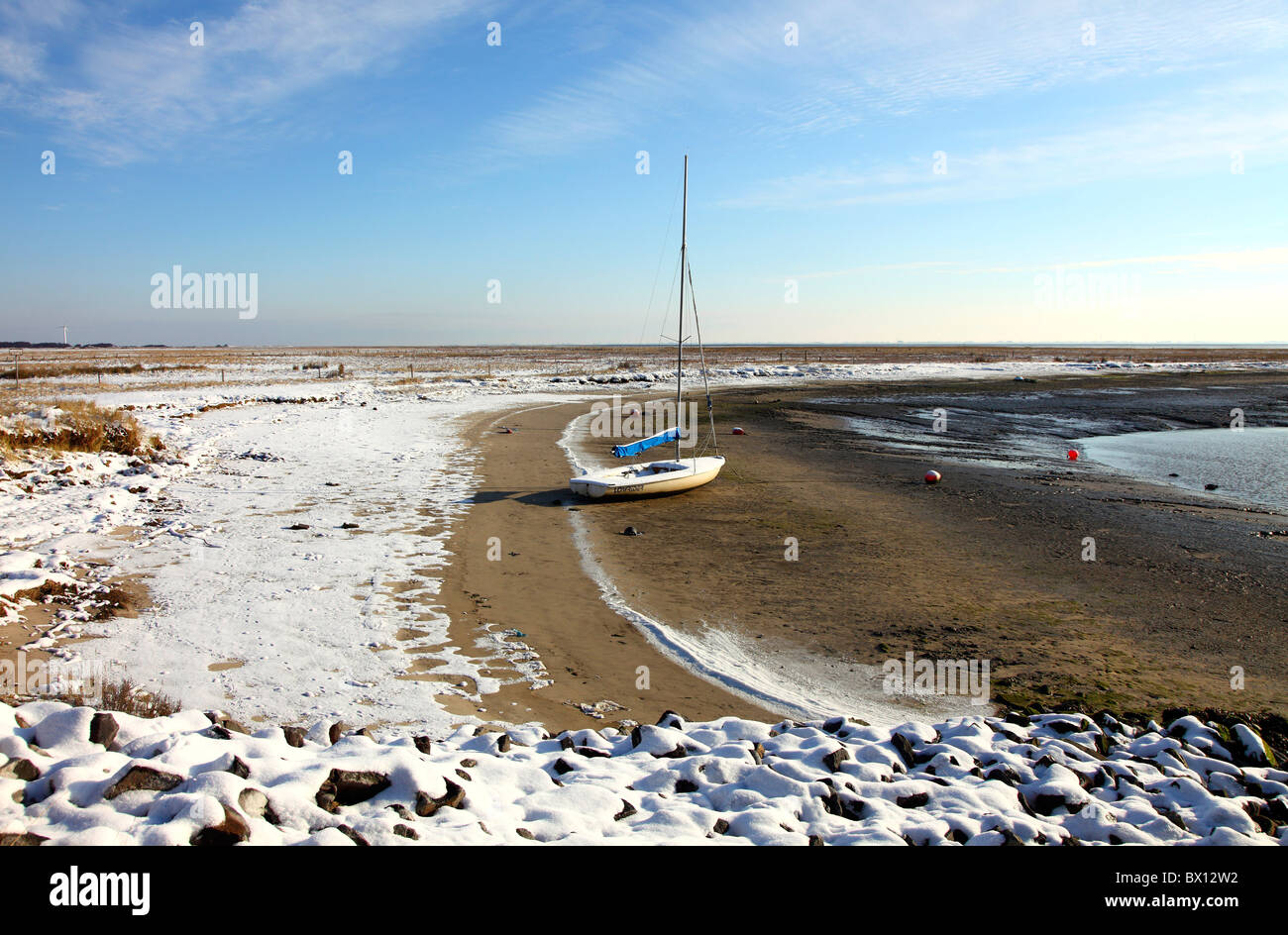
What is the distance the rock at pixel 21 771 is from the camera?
15.7 ft

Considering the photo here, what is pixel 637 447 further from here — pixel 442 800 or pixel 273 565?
pixel 442 800

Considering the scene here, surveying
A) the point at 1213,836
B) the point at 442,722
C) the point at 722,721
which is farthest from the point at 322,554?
the point at 1213,836

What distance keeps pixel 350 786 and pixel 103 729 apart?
5.98 feet

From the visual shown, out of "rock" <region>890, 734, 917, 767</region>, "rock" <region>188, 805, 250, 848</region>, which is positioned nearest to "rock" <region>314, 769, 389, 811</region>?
"rock" <region>188, 805, 250, 848</region>

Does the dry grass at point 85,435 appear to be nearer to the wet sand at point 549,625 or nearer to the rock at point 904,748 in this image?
the wet sand at point 549,625

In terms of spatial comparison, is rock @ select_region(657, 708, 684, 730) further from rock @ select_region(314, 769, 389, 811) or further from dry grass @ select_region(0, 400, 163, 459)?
dry grass @ select_region(0, 400, 163, 459)

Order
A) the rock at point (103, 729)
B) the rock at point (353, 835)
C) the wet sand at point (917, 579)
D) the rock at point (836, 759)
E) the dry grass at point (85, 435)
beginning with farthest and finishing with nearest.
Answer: the dry grass at point (85, 435), the wet sand at point (917, 579), the rock at point (836, 759), the rock at point (103, 729), the rock at point (353, 835)

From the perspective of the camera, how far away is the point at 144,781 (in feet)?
16.0

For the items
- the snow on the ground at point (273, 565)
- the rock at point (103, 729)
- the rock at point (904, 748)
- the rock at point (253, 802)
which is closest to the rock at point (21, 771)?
the rock at point (103, 729)

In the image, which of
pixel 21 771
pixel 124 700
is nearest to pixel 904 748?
pixel 21 771

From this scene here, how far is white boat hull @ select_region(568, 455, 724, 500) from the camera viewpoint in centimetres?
1752

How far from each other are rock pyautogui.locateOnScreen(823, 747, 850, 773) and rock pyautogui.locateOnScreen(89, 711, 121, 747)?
17.6ft

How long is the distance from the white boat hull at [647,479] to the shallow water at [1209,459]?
12.9 m
